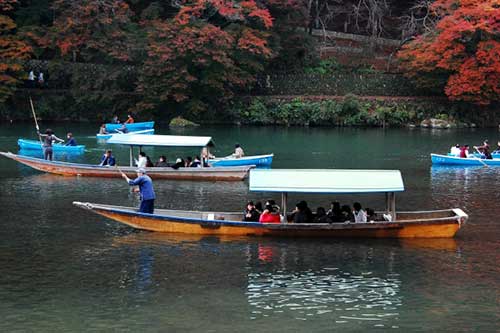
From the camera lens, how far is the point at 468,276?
22766mm

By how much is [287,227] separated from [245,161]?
1792 cm

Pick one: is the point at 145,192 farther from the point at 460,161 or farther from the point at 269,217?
the point at 460,161

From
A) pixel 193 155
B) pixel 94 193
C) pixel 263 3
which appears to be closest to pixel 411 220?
pixel 94 193

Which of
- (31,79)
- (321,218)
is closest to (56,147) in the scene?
(31,79)

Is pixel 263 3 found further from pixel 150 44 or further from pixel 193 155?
pixel 193 155

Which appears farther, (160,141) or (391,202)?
(160,141)

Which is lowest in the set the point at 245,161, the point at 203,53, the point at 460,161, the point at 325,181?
the point at 460,161

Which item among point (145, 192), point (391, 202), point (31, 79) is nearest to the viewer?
point (145, 192)

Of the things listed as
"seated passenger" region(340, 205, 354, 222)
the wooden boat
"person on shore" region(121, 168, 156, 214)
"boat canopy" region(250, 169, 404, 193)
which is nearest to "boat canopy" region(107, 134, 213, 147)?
"person on shore" region(121, 168, 156, 214)

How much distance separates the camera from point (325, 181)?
2692 centimetres

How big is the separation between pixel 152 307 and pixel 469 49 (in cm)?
5664

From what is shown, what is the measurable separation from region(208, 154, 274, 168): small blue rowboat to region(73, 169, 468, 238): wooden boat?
1588 centimetres

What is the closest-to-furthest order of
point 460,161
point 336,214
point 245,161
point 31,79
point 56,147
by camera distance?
point 336,214, point 245,161, point 460,161, point 56,147, point 31,79

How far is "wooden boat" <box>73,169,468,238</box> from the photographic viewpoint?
26.3 metres
